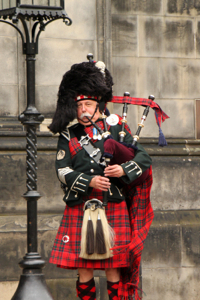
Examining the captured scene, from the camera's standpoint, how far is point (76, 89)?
412 cm

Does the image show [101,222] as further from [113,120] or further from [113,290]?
[113,120]

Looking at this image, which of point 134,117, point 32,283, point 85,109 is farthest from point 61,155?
point 134,117

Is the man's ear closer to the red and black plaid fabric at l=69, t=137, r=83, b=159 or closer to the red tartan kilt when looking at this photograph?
the red and black plaid fabric at l=69, t=137, r=83, b=159

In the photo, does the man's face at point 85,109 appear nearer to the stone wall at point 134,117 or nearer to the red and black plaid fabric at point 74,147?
the red and black plaid fabric at point 74,147

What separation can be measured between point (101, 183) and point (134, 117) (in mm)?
2250

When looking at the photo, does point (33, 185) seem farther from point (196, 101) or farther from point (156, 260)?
point (196, 101)

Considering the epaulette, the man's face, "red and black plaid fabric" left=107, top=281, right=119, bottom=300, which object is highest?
the man's face

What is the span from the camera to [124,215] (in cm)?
411

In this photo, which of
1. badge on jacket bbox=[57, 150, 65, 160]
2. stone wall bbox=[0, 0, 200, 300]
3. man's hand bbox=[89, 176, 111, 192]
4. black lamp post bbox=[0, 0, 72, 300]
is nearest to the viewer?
man's hand bbox=[89, 176, 111, 192]

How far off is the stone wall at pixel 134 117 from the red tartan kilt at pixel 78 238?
1161mm

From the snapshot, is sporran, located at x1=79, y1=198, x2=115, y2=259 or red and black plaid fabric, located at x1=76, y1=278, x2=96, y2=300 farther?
red and black plaid fabric, located at x1=76, y1=278, x2=96, y2=300

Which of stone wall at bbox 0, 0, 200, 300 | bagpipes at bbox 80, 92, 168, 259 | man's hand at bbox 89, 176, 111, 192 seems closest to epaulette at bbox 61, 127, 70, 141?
bagpipes at bbox 80, 92, 168, 259

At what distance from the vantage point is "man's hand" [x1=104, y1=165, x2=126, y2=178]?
389 cm

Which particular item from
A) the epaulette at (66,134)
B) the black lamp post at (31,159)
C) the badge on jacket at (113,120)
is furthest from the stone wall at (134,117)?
the badge on jacket at (113,120)
